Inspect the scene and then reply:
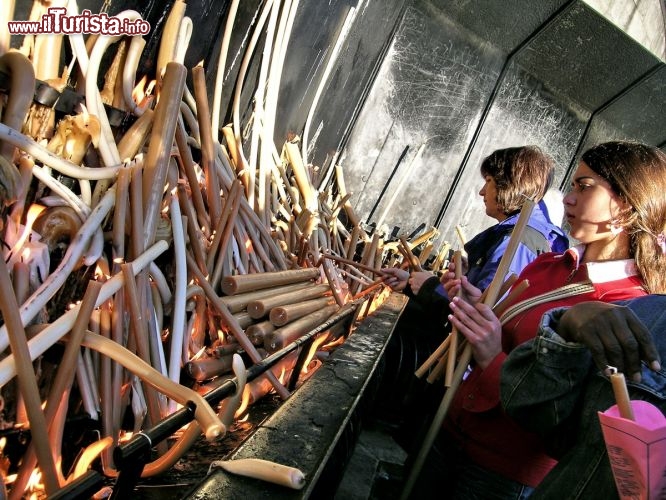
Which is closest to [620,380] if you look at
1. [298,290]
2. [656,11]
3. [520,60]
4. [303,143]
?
[298,290]

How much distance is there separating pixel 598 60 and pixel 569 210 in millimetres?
6539

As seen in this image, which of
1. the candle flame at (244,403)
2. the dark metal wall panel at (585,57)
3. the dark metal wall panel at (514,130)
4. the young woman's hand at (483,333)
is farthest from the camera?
the dark metal wall panel at (514,130)

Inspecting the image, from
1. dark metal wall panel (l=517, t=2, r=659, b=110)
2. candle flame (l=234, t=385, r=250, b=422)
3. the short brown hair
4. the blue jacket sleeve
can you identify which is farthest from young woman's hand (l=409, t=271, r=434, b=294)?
dark metal wall panel (l=517, t=2, r=659, b=110)

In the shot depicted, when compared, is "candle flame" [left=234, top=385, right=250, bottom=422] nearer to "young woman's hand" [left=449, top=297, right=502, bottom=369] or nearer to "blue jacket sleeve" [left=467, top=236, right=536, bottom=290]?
"young woman's hand" [left=449, top=297, right=502, bottom=369]

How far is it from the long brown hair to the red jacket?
4 cm

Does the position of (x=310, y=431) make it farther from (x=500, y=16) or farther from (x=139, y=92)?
(x=500, y=16)

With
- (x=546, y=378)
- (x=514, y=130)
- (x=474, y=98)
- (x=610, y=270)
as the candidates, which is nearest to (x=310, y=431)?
(x=546, y=378)

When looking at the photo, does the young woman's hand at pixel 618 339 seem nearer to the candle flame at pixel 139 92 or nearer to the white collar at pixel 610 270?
the white collar at pixel 610 270

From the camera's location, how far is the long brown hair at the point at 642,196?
1.43 meters

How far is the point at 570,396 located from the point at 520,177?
160 cm

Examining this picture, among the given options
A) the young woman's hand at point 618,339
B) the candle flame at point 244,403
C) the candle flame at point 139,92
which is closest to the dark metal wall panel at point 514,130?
the candle flame at point 139,92

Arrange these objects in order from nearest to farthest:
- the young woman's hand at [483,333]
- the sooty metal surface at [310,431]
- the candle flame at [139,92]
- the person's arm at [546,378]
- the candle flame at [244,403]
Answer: the sooty metal surface at [310,431] < the person's arm at [546,378] < the young woman's hand at [483,333] < the candle flame at [244,403] < the candle flame at [139,92]

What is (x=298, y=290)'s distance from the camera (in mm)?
2846

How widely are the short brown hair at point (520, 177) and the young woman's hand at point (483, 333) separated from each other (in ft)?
3.70
